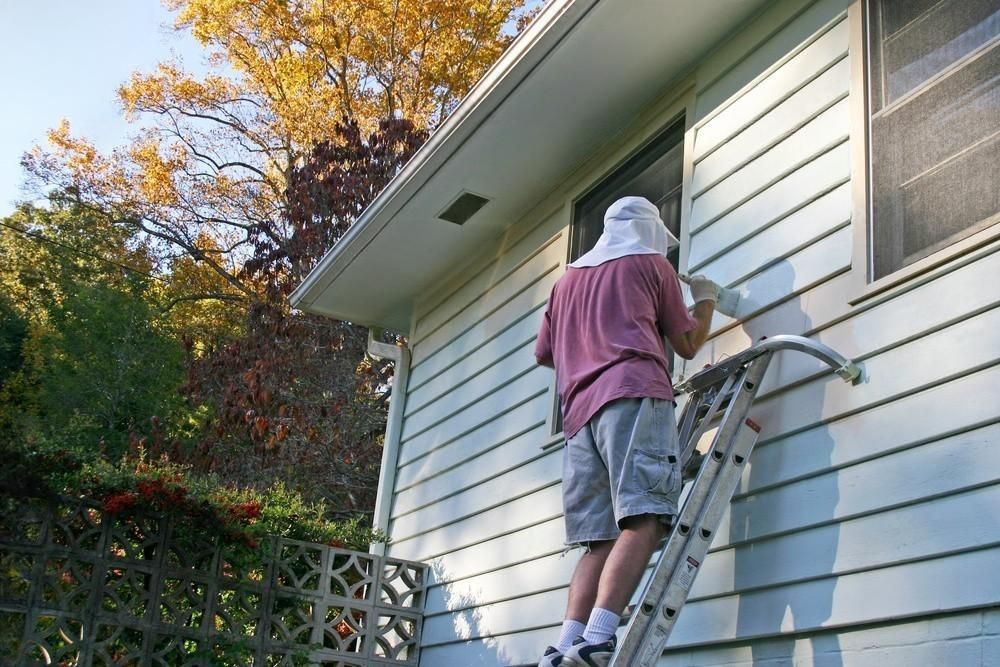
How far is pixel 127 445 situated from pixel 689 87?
1565cm

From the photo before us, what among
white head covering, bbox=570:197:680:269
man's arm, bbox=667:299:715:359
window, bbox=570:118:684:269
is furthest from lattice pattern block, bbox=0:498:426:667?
man's arm, bbox=667:299:715:359

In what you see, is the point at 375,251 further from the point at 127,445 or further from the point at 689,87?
the point at 127,445

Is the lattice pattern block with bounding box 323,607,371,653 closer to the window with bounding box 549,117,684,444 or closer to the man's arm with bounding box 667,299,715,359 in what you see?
the window with bounding box 549,117,684,444

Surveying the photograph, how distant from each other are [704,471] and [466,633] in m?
2.48

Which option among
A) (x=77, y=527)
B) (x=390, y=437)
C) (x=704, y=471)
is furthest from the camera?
(x=390, y=437)

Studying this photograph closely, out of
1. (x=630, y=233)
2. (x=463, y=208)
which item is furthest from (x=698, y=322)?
(x=463, y=208)

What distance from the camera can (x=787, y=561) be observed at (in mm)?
3131

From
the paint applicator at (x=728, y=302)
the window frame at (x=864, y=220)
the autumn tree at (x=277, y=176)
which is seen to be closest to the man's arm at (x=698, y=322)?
the paint applicator at (x=728, y=302)

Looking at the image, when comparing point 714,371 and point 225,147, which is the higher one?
point 225,147

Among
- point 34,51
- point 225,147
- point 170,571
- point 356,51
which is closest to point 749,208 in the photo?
point 170,571

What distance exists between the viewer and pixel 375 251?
6.55 metres

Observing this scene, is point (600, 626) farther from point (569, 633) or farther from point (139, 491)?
point (139, 491)

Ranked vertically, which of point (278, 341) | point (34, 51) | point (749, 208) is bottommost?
point (749, 208)

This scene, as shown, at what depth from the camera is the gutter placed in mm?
4414
